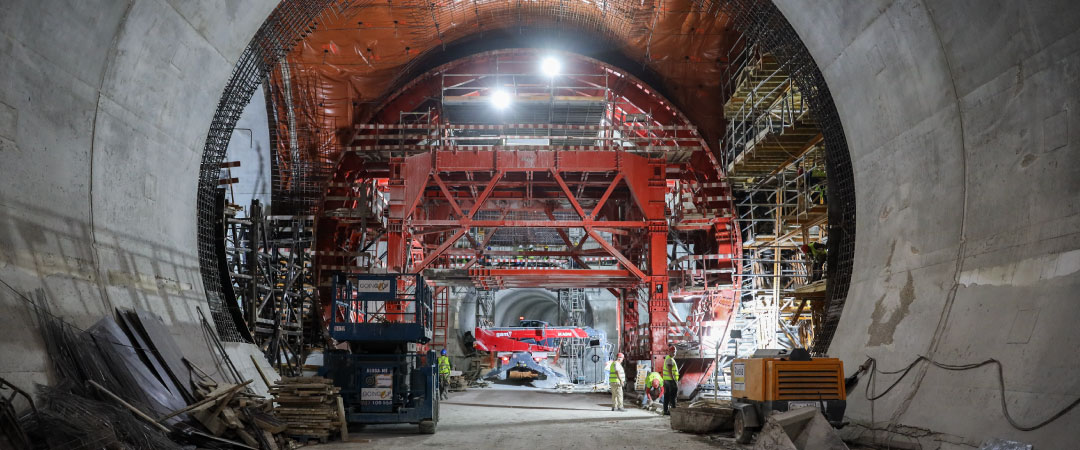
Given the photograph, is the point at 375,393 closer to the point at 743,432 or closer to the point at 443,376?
the point at 743,432

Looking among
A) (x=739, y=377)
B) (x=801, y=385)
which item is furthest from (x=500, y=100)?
(x=801, y=385)

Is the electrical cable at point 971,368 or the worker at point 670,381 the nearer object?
the electrical cable at point 971,368

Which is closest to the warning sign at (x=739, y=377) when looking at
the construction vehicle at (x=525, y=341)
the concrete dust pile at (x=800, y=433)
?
the concrete dust pile at (x=800, y=433)

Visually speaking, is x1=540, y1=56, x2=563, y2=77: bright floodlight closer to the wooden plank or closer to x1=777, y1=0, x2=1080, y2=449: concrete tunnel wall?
x1=777, y1=0, x2=1080, y2=449: concrete tunnel wall

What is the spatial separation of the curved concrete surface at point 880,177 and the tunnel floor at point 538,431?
8.99ft

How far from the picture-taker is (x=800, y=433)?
339 inches

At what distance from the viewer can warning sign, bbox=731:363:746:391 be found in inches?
426

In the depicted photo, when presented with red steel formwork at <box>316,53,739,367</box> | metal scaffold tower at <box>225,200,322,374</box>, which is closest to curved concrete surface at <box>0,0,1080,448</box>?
metal scaffold tower at <box>225,200,322,374</box>

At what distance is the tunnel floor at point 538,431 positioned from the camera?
36.1ft

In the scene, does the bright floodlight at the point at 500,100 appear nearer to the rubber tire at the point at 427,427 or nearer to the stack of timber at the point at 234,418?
the rubber tire at the point at 427,427

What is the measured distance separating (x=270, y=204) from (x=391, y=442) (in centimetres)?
1420

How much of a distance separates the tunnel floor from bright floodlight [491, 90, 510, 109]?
7.99 m

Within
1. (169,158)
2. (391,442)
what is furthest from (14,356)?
(391,442)

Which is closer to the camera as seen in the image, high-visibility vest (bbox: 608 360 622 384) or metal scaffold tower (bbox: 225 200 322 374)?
metal scaffold tower (bbox: 225 200 322 374)
